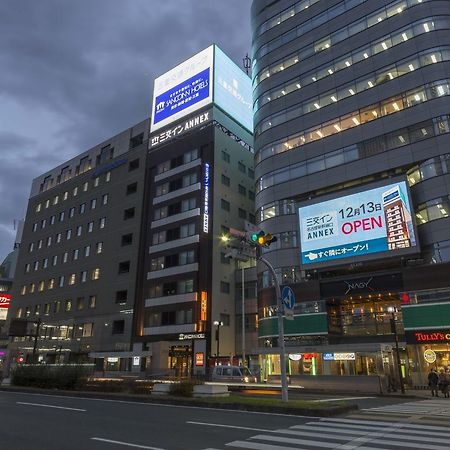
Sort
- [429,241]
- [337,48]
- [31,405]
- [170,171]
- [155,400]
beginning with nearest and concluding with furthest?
[31,405], [155,400], [429,241], [337,48], [170,171]

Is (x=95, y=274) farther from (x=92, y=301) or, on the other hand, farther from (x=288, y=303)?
(x=288, y=303)

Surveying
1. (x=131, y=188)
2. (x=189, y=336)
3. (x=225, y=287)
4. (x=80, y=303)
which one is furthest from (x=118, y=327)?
(x=131, y=188)

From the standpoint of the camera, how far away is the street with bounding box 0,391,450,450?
9.82 meters

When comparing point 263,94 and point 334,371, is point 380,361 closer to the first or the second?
point 334,371

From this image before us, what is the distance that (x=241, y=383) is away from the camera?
3238 centimetres

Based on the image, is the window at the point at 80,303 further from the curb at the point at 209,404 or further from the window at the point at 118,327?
the curb at the point at 209,404

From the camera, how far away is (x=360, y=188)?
4169 centimetres

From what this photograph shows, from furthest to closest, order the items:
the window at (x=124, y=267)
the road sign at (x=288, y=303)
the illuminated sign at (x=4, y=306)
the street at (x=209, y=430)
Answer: the illuminated sign at (x=4, y=306) < the window at (x=124, y=267) < the road sign at (x=288, y=303) < the street at (x=209, y=430)

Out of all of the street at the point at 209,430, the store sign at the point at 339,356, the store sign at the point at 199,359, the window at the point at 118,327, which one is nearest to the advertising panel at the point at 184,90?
the window at the point at 118,327

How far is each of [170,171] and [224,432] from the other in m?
54.7

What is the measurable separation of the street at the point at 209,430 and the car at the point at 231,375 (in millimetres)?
17628

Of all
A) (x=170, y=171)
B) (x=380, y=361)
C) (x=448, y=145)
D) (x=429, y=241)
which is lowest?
(x=380, y=361)

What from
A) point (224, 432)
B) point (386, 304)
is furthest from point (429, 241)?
point (224, 432)

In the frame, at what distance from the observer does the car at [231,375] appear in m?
34.0
